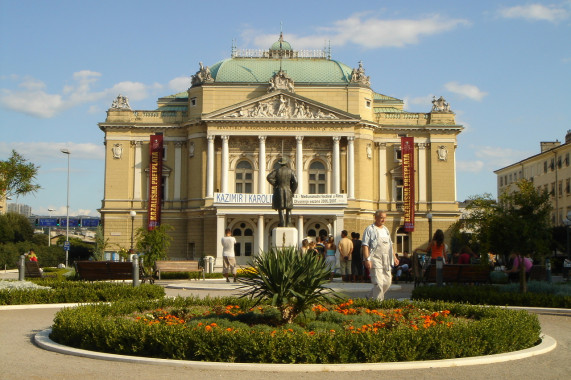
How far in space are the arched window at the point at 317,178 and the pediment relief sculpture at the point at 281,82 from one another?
729cm

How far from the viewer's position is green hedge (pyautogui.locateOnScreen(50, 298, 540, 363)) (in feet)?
38.2

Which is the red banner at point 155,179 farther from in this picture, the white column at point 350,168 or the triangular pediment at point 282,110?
the white column at point 350,168

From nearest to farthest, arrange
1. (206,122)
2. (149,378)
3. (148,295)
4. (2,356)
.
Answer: (149,378) → (2,356) → (148,295) → (206,122)

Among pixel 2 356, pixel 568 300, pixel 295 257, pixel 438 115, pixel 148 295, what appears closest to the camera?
pixel 2 356

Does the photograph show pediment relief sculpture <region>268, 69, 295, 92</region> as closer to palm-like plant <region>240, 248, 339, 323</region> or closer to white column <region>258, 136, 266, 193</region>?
white column <region>258, 136, 266, 193</region>

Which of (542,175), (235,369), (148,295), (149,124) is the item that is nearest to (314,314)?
(235,369)

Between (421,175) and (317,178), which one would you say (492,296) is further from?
(421,175)

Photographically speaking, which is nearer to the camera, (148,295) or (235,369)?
(235,369)

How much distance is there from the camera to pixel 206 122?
6562 cm

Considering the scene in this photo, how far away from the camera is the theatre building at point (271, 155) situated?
6575 centimetres

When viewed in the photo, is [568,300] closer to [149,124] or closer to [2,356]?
[2,356]

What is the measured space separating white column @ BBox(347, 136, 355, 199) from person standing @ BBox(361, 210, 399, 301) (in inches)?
1889

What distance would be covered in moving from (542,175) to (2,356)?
290 ft

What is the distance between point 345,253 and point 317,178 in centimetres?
3855
